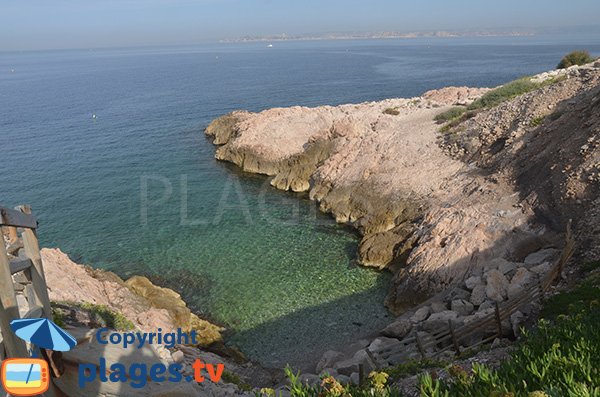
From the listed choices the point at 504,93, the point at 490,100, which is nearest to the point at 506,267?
the point at 490,100

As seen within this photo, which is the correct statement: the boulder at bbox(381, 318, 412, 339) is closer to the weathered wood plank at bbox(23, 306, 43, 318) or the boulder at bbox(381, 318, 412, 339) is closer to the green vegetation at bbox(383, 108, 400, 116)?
the weathered wood plank at bbox(23, 306, 43, 318)

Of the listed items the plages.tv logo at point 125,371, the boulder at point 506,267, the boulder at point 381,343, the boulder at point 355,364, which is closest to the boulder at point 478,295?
the boulder at point 506,267

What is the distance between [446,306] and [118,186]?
30.9 meters

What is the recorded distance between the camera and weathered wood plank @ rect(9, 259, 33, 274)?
20.7 ft

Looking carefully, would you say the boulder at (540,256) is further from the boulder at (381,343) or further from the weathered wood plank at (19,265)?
the weathered wood plank at (19,265)

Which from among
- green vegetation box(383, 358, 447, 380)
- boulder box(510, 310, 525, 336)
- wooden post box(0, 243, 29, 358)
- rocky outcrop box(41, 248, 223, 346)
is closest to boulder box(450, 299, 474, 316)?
boulder box(510, 310, 525, 336)

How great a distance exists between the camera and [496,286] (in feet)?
60.0

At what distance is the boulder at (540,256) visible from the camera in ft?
63.4

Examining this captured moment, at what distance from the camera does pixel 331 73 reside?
123000mm

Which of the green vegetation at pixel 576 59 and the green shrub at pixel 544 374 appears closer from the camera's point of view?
the green shrub at pixel 544 374

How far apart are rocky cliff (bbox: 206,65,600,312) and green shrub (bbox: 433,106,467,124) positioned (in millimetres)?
892

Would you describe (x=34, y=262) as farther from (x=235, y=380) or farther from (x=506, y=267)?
(x=506, y=267)

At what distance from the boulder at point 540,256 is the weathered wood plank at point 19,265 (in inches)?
736

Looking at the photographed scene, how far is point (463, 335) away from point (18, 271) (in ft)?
41.6
